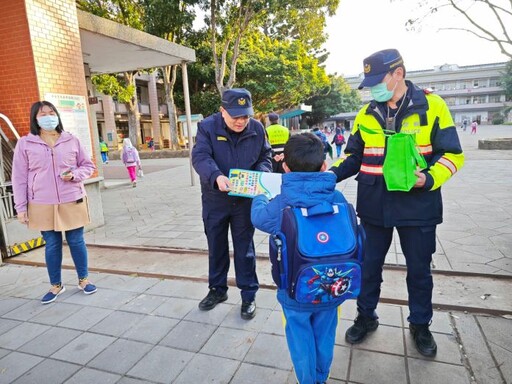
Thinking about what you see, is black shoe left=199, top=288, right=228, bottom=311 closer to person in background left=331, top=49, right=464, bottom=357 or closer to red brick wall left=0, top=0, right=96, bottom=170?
person in background left=331, top=49, right=464, bottom=357

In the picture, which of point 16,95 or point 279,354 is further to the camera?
point 16,95

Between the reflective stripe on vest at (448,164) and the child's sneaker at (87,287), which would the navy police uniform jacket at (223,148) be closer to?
the reflective stripe on vest at (448,164)

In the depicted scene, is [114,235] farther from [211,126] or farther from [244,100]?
[244,100]

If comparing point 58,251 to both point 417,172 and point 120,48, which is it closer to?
point 417,172

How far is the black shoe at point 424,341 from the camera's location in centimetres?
230

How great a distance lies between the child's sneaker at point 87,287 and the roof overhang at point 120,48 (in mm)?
4466

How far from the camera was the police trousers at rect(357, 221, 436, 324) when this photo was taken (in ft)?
7.45

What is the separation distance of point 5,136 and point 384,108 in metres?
5.07

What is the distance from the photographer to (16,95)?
5086 mm

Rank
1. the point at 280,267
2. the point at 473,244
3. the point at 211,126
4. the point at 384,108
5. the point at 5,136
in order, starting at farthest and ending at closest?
1. the point at 5,136
2. the point at 473,244
3. the point at 211,126
4. the point at 384,108
5. the point at 280,267

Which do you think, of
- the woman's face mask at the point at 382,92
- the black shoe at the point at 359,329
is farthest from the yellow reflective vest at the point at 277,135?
the black shoe at the point at 359,329

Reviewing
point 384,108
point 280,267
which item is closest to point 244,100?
point 384,108

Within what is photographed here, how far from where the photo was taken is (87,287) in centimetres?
349

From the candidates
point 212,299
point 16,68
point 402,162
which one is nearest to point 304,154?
point 402,162
